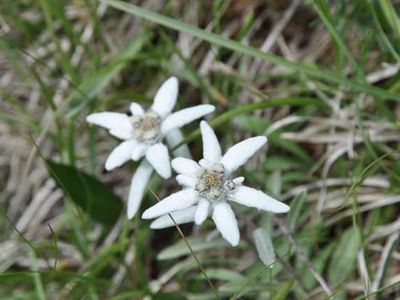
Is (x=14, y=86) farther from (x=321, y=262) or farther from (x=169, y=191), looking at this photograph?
(x=321, y=262)

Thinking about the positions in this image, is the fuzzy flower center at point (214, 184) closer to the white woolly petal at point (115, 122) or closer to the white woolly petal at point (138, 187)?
the white woolly petal at point (138, 187)

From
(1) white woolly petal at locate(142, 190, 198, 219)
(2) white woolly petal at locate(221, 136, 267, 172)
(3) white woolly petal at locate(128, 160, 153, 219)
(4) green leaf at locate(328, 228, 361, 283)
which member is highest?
(3) white woolly petal at locate(128, 160, 153, 219)

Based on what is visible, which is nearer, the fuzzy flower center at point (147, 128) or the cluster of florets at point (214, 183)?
the cluster of florets at point (214, 183)

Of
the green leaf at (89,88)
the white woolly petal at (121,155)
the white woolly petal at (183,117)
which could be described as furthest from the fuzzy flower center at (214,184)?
the green leaf at (89,88)

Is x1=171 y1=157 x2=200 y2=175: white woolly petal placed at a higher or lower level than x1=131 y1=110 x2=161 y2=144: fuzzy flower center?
lower

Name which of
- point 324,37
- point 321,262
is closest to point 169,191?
point 321,262

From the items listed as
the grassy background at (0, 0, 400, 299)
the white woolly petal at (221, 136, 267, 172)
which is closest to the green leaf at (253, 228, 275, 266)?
the grassy background at (0, 0, 400, 299)

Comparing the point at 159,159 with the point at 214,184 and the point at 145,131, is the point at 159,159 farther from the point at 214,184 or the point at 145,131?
the point at 214,184

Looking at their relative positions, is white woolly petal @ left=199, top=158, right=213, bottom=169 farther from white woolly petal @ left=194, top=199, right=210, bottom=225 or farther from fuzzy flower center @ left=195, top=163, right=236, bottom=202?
white woolly petal @ left=194, top=199, right=210, bottom=225
